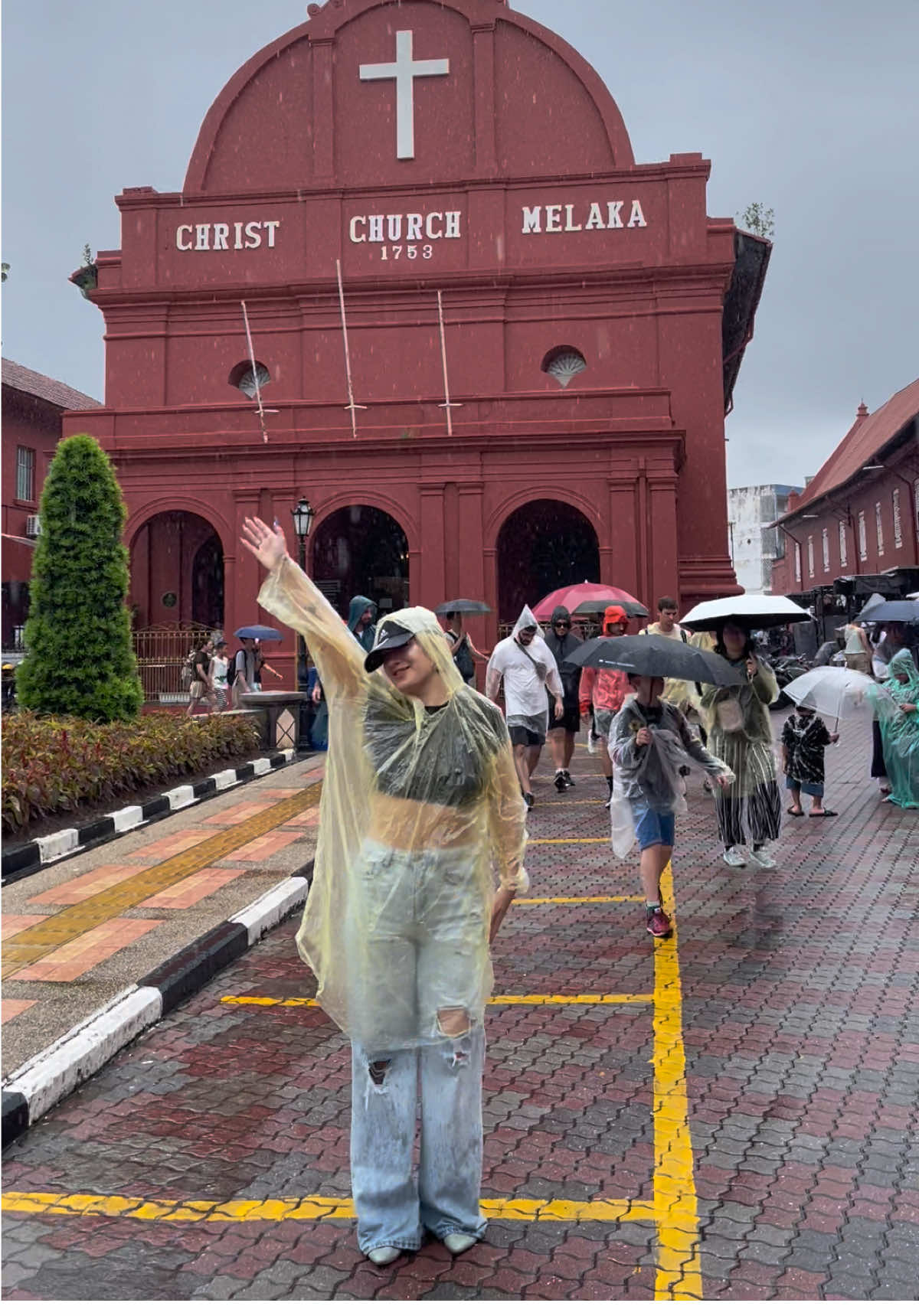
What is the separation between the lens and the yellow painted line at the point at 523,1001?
4957mm

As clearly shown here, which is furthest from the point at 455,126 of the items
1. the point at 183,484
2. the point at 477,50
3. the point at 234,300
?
the point at 183,484

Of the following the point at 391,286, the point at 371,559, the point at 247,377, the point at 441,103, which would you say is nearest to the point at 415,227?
the point at 391,286

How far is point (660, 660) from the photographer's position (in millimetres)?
5719

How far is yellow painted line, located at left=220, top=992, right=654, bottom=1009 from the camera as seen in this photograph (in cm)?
496

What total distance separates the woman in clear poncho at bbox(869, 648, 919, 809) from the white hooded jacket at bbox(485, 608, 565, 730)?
9.83ft

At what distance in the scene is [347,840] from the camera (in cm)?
318

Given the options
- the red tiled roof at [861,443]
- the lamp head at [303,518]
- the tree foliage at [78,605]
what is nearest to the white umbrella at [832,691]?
the tree foliage at [78,605]

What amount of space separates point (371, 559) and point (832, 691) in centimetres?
1785

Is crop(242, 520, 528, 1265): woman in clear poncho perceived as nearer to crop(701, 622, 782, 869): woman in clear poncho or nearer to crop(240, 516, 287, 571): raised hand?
crop(240, 516, 287, 571): raised hand

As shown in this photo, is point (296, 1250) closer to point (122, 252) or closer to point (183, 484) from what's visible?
point (183, 484)

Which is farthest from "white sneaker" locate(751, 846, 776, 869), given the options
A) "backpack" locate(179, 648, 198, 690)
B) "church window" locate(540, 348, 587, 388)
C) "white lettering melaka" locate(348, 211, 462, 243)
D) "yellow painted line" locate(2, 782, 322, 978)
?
"white lettering melaka" locate(348, 211, 462, 243)

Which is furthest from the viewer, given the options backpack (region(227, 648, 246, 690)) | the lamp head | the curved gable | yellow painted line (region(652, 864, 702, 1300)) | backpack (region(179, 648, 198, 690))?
the curved gable

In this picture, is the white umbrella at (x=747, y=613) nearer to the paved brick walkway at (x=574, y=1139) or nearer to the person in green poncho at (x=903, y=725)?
the paved brick walkway at (x=574, y=1139)

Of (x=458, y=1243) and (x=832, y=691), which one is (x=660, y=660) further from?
(x=458, y=1243)
